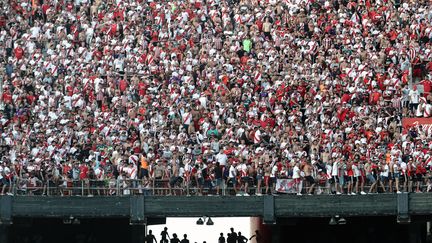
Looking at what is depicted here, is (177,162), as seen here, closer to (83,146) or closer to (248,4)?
(83,146)

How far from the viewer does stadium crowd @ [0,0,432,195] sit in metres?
47.2

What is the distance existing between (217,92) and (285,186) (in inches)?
228

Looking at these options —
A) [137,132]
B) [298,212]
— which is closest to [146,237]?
[137,132]

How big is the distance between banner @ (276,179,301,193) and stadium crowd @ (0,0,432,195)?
180mm

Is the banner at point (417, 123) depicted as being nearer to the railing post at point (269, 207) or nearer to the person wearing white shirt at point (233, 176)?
the railing post at point (269, 207)

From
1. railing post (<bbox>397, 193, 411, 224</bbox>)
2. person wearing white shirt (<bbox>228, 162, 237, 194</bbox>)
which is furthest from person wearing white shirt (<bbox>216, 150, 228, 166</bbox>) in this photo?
railing post (<bbox>397, 193, 411, 224</bbox>)

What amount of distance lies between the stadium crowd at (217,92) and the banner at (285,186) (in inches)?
7.1

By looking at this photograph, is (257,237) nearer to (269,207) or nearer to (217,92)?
(217,92)

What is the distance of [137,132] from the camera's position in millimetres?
50125

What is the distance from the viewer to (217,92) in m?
51.5

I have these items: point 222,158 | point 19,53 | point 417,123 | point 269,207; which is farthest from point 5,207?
point 417,123

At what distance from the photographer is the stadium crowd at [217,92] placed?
47.2m

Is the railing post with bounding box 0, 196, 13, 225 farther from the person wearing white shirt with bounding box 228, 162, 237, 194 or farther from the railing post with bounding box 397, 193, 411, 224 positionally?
the railing post with bounding box 397, 193, 411, 224

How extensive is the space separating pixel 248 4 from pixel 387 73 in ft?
23.0
